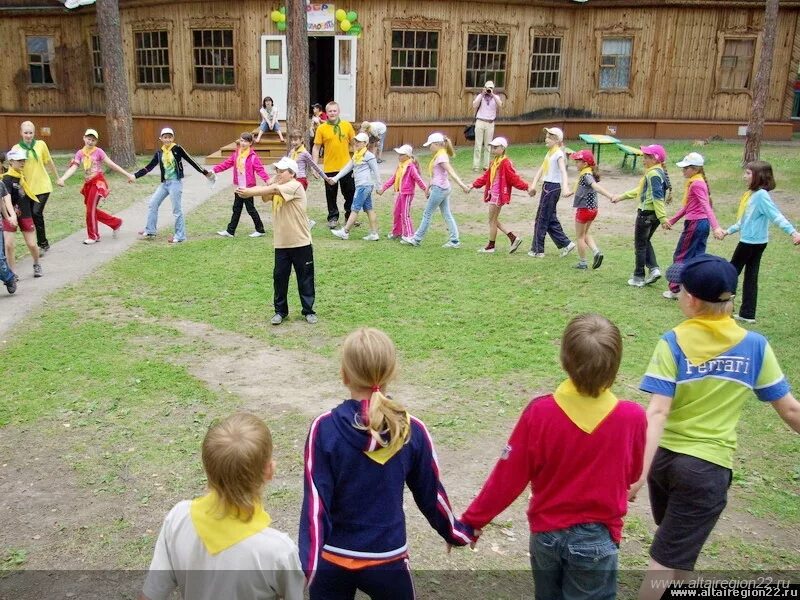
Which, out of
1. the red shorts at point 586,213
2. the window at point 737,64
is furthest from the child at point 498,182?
the window at point 737,64

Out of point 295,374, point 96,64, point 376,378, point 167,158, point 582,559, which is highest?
point 96,64

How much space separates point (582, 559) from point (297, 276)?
6.39 metres

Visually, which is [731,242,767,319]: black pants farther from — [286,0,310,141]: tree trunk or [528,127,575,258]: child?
[286,0,310,141]: tree trunk

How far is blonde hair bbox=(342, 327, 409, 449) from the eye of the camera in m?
2.92

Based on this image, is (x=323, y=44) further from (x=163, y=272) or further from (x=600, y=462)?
(x=600, y=462)

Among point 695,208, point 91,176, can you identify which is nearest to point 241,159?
point 91,176

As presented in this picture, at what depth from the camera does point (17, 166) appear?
440 inches

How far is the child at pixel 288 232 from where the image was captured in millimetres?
8633

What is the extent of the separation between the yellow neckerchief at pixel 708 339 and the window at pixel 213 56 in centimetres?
2136

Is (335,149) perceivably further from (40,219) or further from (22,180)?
(22,180)

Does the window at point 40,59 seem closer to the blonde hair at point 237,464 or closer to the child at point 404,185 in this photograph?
the child at point 404,185

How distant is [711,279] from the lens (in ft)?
11.2

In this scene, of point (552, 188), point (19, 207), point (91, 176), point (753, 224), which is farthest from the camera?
point (91, 176)

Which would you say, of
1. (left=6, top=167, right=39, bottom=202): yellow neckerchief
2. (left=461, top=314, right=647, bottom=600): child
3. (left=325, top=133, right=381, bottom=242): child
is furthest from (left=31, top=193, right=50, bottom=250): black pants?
(left=461, top=314, right=647, bottom=600): child
